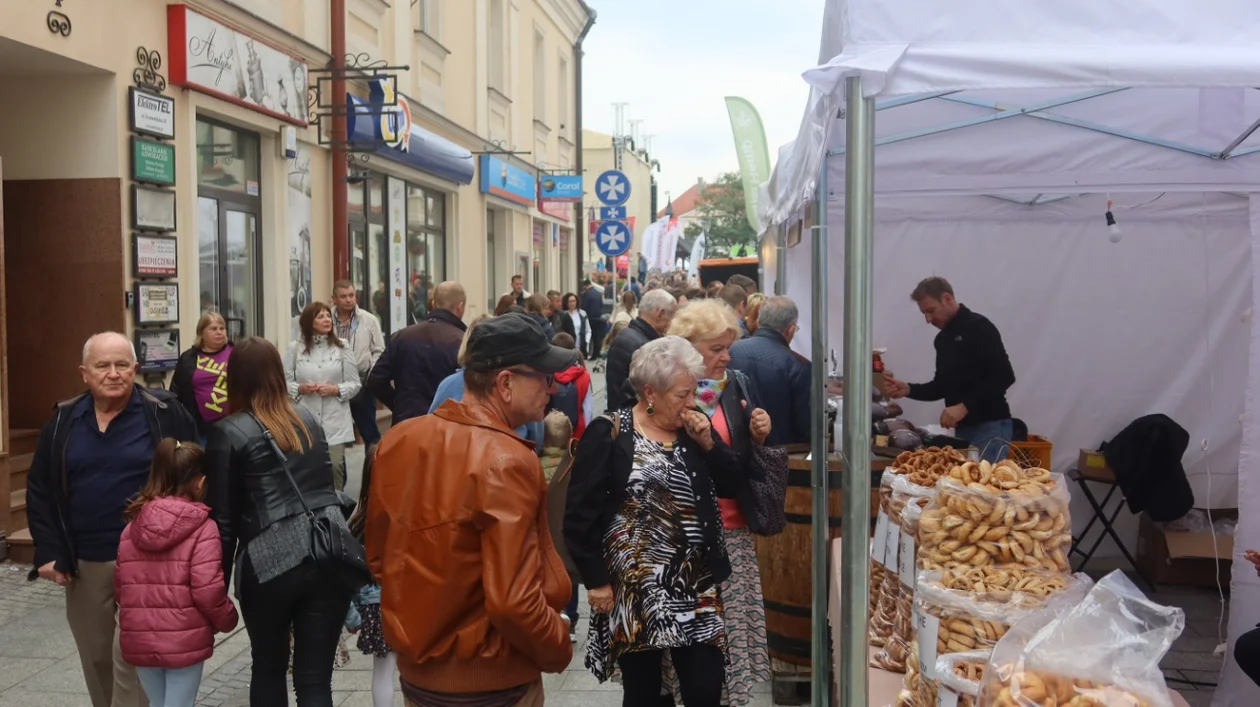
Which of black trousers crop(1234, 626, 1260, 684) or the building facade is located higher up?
the building facade

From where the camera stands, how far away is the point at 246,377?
3.69 meters

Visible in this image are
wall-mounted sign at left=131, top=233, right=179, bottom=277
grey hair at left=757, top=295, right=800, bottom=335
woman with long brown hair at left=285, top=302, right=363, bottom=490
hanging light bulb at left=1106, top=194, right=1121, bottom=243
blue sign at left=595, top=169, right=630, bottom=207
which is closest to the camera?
grey hair at left=757, top=295, right=800, bottom=335

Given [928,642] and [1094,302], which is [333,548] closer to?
[928,642]

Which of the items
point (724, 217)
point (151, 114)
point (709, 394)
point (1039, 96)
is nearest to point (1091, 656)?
point (709, 394)

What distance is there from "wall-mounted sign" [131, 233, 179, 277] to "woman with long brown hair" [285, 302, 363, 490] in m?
1.52

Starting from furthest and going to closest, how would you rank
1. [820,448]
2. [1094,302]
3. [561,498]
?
[1094,302] < [561,498] < [820,448]

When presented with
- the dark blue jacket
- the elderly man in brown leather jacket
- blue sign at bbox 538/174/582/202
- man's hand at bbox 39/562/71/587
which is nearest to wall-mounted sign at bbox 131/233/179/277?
man's hand at bbox 39/562/71/587

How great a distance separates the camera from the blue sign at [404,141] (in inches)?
467

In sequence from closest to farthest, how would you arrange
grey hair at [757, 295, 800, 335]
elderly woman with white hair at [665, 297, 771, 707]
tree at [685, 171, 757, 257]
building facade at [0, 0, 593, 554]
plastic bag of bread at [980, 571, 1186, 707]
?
1. plastic bag of bread at [980, 571, 1186, 707]
2. elderly woman with white hair at [665, 297, 771, 707]
3. grey hair at [757, 295, 800, 335]
4. building facade at [0, 0, 593, 554]
5. tree at [685, 171, 757, 257]

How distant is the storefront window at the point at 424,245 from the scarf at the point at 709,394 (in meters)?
10.8

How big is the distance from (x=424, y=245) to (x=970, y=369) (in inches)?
437

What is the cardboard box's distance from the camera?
21.3 ft

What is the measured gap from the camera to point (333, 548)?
Result: 3.55 m

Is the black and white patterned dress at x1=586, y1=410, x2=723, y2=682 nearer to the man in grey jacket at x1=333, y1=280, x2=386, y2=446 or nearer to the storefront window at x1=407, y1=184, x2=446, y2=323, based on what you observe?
the man in grey jacket at x1=333, y1=280, x2=386, y2=446
